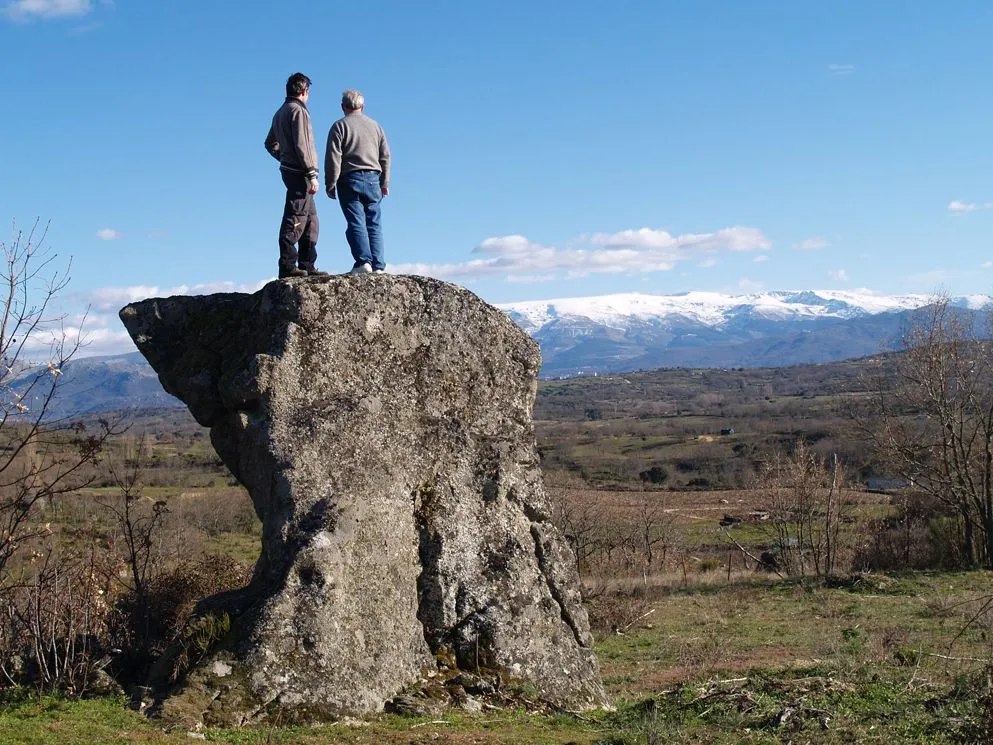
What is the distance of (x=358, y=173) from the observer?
36.1 ft

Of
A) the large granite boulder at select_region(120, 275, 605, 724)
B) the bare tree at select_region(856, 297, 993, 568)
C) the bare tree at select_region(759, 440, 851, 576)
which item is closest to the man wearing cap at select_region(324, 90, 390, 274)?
the large granite boulder at select_region(120, 275, 605, 724)

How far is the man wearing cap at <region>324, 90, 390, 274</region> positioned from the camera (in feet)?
35.9

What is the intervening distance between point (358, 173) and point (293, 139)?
0.94m

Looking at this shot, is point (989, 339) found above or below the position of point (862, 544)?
above

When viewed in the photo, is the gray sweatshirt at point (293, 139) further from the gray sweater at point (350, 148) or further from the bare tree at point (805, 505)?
the bare tree at point (805, 505)

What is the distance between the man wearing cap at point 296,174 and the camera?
10344 millimetres

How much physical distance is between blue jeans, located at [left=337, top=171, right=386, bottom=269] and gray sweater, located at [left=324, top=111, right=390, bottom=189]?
107mm

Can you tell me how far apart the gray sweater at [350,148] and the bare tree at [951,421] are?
23.7 meters

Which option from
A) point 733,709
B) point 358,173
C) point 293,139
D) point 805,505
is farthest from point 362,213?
point 805,505

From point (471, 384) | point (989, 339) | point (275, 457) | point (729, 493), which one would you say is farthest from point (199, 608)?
point (729, 493)

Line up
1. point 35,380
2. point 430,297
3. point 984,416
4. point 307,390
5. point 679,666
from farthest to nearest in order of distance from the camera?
1. point 984,416
2. point 679,666
3. point 430,297
4. point 307,390
5. point 35,380

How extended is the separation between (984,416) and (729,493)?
4689 centimetres

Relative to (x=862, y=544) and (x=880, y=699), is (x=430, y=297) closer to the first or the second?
(x=880, y=699)

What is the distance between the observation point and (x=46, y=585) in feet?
31.9
